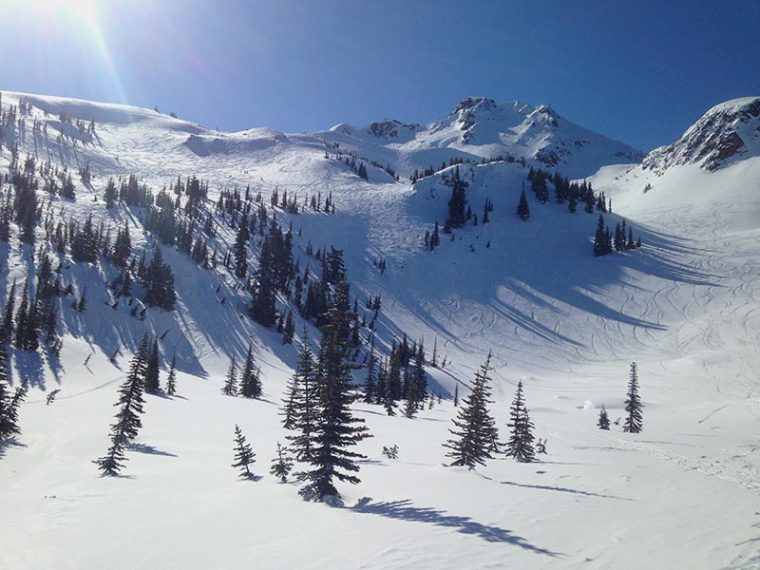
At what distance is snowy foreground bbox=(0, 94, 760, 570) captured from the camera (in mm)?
10969

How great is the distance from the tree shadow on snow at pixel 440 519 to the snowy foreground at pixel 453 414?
0.10 m

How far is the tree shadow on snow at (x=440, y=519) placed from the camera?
10868mm

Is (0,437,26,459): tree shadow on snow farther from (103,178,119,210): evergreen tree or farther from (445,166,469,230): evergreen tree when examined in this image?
(445,166,469,230): evergreen tree

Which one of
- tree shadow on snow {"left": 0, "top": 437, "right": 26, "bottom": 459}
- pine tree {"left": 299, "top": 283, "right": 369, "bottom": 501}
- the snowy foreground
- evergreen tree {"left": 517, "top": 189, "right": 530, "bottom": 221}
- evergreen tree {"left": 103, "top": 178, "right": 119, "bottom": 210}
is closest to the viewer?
the snowy foreground

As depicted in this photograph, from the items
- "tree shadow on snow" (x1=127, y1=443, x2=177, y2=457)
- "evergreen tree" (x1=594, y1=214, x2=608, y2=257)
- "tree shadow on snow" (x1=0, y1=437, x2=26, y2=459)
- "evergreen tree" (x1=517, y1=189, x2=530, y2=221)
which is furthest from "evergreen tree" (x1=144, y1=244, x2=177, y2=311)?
"evergreen tree" (x1=594, y1=214, x2=608, y2=257)

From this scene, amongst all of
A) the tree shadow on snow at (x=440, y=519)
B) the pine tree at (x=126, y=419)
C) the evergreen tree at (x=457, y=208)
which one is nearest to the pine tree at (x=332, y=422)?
the tree shadow on snow at (x=440, y=519)

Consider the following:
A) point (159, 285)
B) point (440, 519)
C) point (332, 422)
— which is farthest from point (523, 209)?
point (440, 519)

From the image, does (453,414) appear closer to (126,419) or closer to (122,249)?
(126,419)

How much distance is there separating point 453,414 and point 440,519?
48.8 metres

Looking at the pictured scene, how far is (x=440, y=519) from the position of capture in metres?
12.9

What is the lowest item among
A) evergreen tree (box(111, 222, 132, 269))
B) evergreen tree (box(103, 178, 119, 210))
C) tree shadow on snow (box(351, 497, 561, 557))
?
tree shadow on snow (box(351, 497, 561, 557))

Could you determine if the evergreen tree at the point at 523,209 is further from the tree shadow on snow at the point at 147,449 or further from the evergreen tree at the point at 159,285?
the tree shadow on snow at the point at 147,449

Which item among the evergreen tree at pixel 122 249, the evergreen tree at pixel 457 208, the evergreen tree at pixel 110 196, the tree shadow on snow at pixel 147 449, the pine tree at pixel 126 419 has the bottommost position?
the tree shadow on snow at pixel 147 449

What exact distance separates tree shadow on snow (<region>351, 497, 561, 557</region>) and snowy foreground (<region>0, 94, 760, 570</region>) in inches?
4.0
